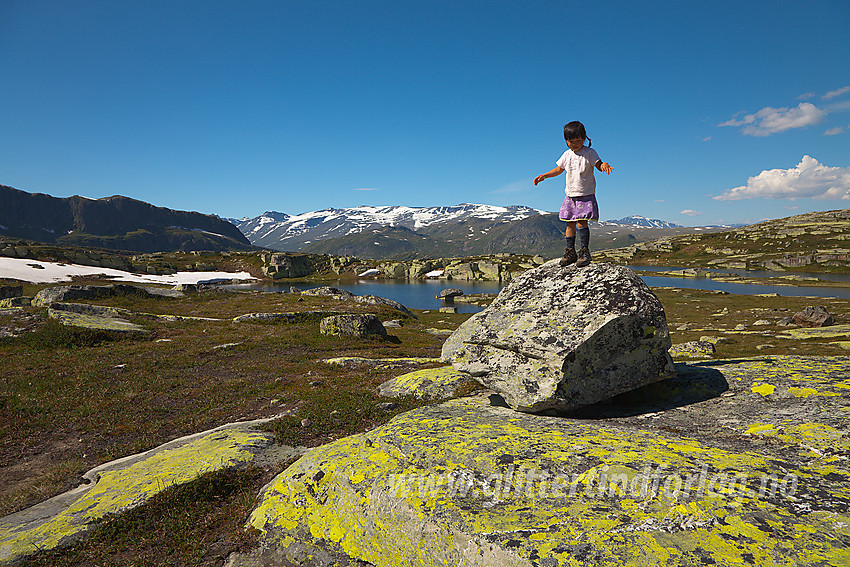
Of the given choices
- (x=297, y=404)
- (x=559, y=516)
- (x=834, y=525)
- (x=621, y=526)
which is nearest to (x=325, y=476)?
(x=559, y=516)

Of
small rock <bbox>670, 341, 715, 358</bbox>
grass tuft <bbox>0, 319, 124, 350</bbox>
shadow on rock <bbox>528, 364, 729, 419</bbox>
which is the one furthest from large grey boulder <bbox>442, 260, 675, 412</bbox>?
grass tuft <bbox>0, 319, 124, 350</bbox>

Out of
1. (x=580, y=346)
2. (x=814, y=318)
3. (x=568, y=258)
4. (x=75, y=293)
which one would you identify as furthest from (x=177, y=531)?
(x=814, y=318)

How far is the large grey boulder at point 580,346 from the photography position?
9.94 meters

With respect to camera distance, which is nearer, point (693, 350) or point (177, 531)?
point (177, 531)

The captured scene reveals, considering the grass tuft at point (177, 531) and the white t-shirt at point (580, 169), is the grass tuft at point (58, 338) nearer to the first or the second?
the grass tuft at point (177, 531)

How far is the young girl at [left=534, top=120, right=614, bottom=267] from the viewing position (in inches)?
447

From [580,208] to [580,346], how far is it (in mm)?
4547

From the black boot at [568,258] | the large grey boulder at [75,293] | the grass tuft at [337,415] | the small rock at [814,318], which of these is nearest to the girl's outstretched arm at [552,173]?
the black boot at [568,258]

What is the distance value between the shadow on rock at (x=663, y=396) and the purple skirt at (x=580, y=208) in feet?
18.5

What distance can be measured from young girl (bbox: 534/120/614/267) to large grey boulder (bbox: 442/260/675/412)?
161 cm

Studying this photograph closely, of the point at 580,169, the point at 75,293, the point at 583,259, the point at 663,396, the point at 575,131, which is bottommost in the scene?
the point at 663,396

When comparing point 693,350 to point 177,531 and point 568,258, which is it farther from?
point 177,531

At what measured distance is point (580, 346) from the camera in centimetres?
981

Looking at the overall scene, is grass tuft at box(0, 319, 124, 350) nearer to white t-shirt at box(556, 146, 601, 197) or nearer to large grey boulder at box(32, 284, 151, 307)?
large grey boulder at box(32, 284, 151, 307)
